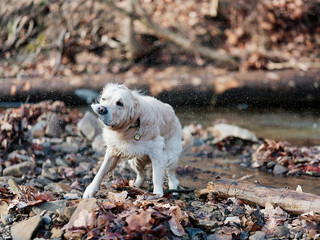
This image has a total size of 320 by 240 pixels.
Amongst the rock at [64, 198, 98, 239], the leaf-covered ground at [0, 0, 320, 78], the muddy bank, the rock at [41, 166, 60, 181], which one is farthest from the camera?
the leaf-covered ground at [0, 0, 320, 78]

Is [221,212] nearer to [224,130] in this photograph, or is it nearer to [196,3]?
[224,130]

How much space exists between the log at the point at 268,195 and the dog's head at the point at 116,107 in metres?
1.24

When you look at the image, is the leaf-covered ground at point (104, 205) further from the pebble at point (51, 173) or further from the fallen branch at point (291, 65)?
the fallen branch at point (291, 65)

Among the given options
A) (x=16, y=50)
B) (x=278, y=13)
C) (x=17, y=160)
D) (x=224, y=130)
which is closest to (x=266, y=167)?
(x=224, y=130)

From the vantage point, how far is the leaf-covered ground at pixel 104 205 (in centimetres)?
353

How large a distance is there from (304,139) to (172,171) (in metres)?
4.55

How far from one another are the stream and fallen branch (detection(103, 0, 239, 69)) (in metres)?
2.46

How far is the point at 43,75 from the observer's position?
42.5 feet

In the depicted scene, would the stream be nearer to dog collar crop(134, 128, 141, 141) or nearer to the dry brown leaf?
dog collar crop(134, 128, 141, 141)

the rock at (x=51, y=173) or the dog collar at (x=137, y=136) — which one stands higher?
the dog collar at (x=137, y=136)

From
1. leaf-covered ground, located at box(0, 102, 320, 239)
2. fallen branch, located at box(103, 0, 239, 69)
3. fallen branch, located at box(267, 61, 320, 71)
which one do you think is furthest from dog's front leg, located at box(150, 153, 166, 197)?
fallen branch, located at box(103, 0, 239, 69)

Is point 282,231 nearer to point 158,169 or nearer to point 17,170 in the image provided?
point 158,169

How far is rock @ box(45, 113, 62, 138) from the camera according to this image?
7.91 metres

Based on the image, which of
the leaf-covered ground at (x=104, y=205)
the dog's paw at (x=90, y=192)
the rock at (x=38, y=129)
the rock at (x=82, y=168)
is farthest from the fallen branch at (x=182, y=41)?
the dog's paw at (x=90, y=192)
